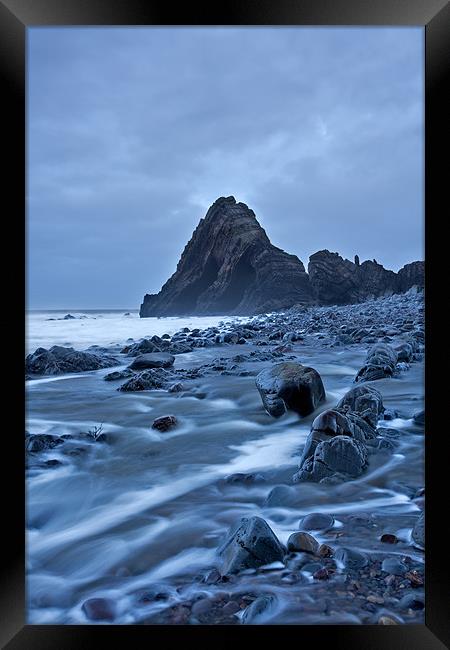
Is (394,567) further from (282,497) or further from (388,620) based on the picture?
(282,497)

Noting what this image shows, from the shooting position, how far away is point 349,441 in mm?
2211

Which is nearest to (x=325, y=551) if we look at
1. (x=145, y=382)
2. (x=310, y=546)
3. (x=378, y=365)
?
(x=310, y=546)

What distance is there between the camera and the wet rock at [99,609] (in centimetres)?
162

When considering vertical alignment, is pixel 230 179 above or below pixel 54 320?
above

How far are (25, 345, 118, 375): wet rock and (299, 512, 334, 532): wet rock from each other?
3.26 meters

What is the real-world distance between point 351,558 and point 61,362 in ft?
12.5

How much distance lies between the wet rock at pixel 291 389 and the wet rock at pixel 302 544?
1292 mm

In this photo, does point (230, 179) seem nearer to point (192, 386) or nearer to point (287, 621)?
point (192, 386)

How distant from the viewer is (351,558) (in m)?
1.64

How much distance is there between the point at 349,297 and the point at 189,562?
8.65 m

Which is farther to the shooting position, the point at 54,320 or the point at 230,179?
the point at 54,320

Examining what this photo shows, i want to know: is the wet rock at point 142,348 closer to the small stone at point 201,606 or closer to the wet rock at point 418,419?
the wet rock at point 418,419

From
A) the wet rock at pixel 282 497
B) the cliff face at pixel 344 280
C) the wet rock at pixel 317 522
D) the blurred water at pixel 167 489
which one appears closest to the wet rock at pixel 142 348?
the blurred water at pixel 167 489
